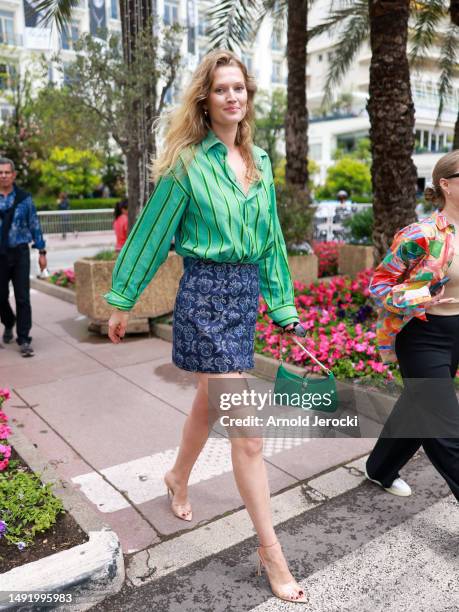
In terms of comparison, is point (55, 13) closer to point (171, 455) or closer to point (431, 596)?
point (171, 455)

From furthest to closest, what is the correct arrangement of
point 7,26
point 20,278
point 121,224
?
1. point 7,26
2. point 121,224
3. point 20,278

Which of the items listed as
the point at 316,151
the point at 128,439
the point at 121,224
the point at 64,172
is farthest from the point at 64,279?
the point at 316,151

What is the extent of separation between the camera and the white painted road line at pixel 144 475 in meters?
3.20

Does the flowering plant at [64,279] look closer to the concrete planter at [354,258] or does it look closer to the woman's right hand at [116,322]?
the concrete planter at [354,258]

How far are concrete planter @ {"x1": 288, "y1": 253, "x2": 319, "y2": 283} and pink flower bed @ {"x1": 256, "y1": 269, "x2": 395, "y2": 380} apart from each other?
106cm

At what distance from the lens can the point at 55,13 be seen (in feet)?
24.1

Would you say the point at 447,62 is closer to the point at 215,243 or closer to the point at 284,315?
the point at 284,315

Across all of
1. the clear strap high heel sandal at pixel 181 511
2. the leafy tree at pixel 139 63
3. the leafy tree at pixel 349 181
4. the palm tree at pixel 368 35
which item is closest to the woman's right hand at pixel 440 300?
the clear strap high heel sandal at pixel 181 511

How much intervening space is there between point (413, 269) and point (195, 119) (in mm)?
1175

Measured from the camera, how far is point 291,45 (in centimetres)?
963

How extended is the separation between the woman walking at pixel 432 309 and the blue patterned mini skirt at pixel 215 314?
723 mm

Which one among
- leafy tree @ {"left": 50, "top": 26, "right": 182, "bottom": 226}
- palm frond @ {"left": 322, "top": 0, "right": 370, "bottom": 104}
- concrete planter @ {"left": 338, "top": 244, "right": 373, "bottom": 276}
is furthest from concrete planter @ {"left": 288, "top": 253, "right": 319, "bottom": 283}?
palm frond @ {"left": 322, "top": 0, "right": 370, "bottom": 104}

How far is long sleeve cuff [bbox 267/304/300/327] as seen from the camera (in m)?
2.65

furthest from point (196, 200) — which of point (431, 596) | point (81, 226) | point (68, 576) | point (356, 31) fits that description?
point (81, 226)
